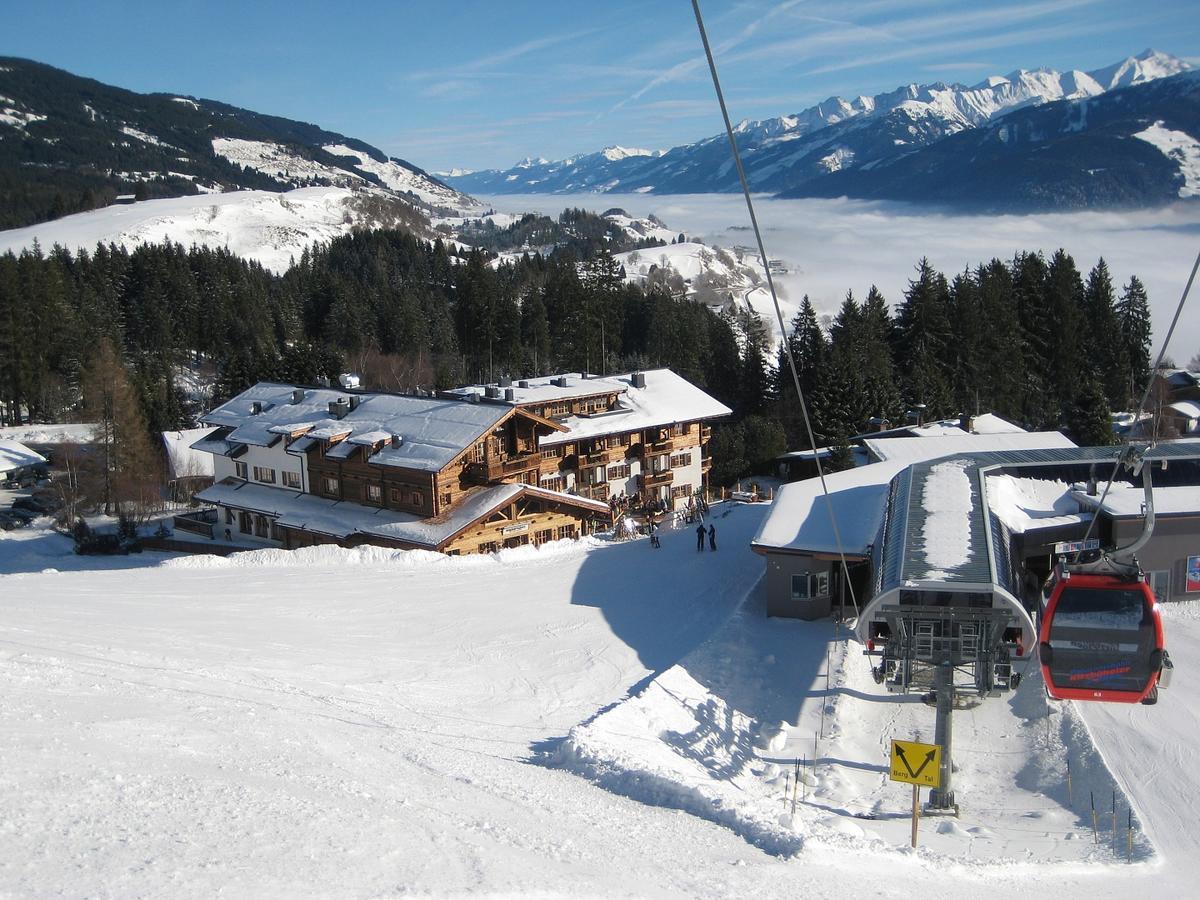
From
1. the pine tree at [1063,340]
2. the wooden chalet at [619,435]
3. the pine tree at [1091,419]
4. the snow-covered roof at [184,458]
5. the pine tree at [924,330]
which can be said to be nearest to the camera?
the wooden chalet at [619,435]

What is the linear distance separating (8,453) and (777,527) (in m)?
49.5

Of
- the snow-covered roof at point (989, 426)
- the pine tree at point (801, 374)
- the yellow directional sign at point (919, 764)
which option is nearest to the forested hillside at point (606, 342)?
the pine tree at point (801, 374)

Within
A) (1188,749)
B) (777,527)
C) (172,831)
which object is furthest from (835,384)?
(172,831)

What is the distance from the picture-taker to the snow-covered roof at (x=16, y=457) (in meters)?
55.5

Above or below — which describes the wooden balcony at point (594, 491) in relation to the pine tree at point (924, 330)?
below

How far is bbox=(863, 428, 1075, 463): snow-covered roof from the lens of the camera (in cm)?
3872

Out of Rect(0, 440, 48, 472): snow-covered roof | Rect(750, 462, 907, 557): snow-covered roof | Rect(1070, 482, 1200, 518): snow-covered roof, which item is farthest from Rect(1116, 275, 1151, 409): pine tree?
Rect(0, 440, 48, 472): snow-covered roof

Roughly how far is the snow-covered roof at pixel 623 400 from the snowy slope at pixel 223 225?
331ft

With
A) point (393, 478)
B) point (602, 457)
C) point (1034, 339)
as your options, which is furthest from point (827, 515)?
point (1034, 339)

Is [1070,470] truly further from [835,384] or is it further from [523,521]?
[835,384]

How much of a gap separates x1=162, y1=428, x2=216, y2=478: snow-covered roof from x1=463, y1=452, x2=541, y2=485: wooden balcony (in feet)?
81.0

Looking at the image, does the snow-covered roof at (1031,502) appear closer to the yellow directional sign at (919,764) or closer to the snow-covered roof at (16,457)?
the yellow directional sign at (919,764)

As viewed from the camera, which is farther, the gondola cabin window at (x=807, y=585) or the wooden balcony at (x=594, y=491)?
the wooden balcony at (x=594, y=491)

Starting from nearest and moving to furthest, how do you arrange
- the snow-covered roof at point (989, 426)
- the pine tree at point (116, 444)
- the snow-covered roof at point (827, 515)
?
the snow-covered roof at point (827, 515)
the pine tree at point (116, 444)
the snow-covered roof at point (989, 426)
